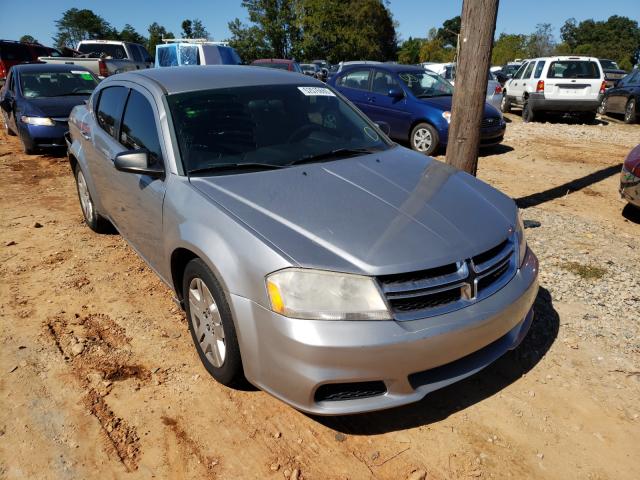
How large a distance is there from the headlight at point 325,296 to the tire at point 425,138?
287 inches

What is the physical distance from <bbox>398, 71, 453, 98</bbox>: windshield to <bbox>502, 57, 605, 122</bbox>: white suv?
14.7 ft

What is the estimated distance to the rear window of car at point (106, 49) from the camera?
18594mm

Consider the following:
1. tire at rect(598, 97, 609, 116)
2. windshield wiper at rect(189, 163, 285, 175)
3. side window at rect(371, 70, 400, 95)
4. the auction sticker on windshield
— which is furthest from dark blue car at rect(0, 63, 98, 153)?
tire at rect(598, 97, 609, 116)

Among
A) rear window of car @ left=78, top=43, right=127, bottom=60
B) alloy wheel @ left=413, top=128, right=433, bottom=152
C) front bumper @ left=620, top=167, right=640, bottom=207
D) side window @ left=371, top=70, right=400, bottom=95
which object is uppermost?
rear window of car @ left=78, top=43, right=127, bottom=60

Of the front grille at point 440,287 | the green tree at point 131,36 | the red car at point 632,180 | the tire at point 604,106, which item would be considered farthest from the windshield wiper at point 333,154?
the green tree at point 131,36

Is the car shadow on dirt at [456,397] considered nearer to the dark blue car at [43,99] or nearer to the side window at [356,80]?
the side window at [356,80]

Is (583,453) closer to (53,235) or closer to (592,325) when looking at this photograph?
(592,325)

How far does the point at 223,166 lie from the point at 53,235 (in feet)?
10.5

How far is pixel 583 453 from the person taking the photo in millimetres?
2410

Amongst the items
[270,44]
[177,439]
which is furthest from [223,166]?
[270,44]

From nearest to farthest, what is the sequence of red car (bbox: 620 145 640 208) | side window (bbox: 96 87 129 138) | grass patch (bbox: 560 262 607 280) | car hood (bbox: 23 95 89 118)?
1. side window (bbox: 96 87 129 138)
2. grass patch (bbox: 560 262 607 280)
3. red car (bbox: 620 145 640 208)
4. car hood (bbox: 23 95 89 118)

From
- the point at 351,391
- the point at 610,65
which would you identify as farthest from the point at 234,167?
the point at 610,65

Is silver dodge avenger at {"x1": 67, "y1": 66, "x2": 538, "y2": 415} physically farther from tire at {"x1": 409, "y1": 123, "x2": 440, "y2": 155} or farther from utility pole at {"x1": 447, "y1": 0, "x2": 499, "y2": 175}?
tire at {"x1": 409, "y1": 123, "x2": 440, "y2": 155}

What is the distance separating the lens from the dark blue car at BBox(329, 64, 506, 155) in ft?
29.6
